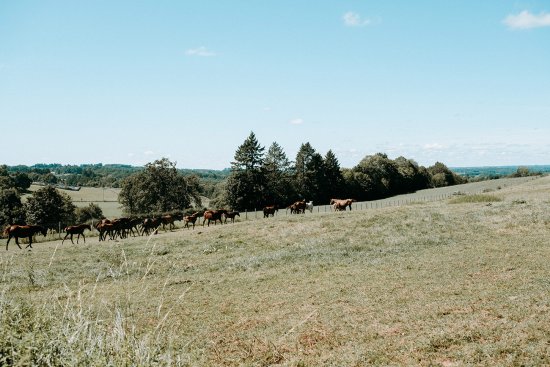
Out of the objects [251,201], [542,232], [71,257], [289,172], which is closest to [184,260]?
[71,257]

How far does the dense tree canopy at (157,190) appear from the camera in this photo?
3398 inches

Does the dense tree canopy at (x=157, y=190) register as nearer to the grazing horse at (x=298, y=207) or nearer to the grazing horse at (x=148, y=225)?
the grazing horse at (x=298, y=207)

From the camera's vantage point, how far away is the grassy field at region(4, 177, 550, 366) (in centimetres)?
558

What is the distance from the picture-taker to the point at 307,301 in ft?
43.6

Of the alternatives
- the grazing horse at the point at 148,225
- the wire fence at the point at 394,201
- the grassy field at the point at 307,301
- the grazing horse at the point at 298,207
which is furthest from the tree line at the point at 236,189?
the grassy field at the point at 307,301

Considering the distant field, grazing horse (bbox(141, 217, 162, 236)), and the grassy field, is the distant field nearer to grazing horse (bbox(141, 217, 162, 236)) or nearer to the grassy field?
grazing horse (bbox(141, 217, 162, 236))

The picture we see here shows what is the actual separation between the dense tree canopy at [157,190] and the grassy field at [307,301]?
194ft

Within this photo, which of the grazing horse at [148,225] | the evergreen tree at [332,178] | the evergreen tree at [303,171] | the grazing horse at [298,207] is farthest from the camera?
the evergreen tree at [332,178]

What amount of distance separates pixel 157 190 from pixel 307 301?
78.6 metres

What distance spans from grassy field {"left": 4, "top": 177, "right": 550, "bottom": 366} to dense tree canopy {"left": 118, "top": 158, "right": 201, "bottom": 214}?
2333 inches

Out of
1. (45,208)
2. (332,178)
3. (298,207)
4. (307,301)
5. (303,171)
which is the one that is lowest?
(307,301)

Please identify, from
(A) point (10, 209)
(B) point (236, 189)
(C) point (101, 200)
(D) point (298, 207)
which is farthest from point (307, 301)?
(C) point (101, 200)

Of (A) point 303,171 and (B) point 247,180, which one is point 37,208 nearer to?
(B) point 247,180

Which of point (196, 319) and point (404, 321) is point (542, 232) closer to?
point (404, 321)
